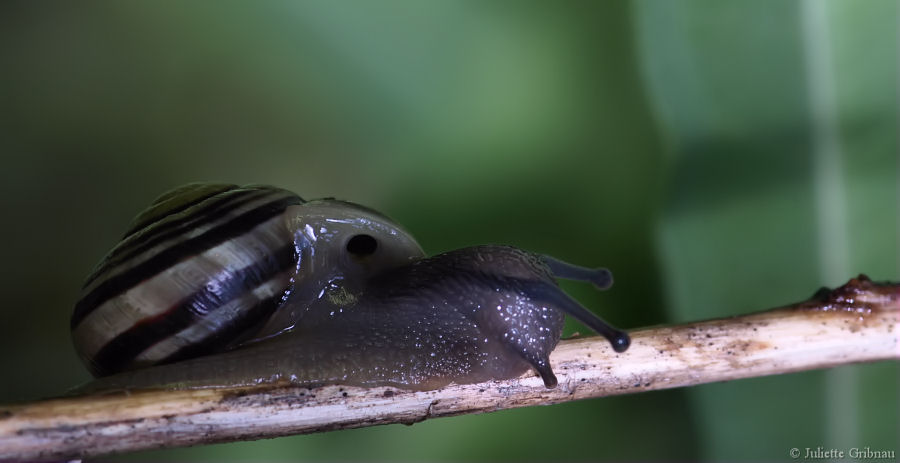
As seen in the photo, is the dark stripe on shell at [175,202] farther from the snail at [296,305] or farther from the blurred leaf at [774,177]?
the blurred leaf at [774,177]

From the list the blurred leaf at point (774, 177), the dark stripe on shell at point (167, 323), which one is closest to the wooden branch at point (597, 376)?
the dark stripe on shell at point (167, 323)

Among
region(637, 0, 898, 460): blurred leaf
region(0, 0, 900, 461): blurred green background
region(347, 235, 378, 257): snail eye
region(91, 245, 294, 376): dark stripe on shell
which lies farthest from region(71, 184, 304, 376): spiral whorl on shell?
region(637, 0, 898, 460): blurred leaf

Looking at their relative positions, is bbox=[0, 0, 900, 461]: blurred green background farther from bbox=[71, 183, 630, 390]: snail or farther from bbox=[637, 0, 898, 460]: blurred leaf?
bbox=[71, 183, 630, 390]: snail

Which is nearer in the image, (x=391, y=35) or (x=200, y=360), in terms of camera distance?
(x=200, y=360)

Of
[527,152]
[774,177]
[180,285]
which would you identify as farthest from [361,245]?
[774,177]

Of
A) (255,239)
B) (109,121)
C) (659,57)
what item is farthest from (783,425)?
(109,121)

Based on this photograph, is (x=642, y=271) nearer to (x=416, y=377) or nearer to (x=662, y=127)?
A: (x=662, y=127)
